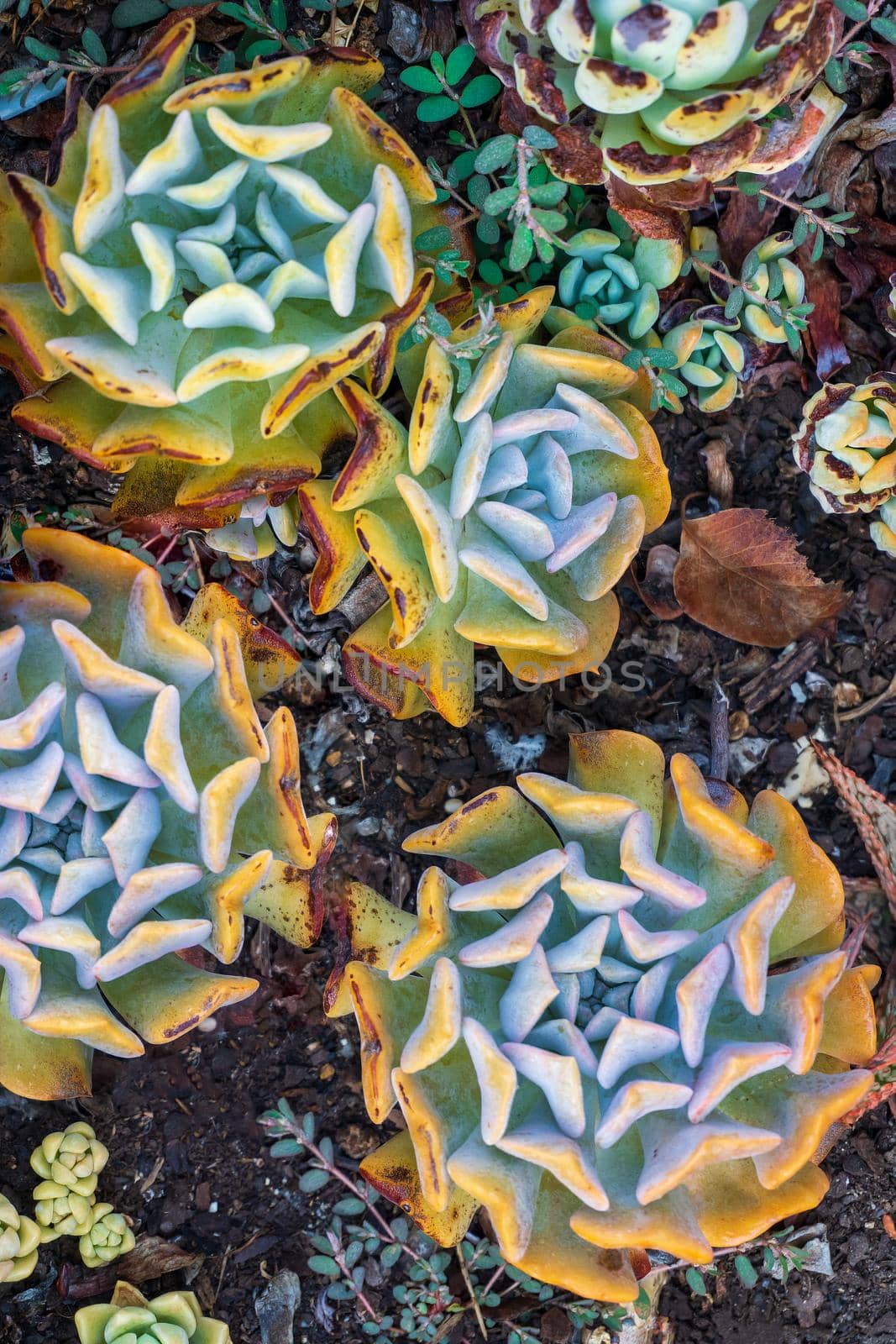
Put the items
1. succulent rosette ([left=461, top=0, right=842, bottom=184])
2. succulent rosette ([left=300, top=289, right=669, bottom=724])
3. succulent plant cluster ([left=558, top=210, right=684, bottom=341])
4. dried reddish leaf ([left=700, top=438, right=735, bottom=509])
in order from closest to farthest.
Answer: succulent rosette ([left=461, top=0, right=842, bottom=184]) → succulent rosette ([left=300, top=289, right=669, bottom=724]) → succulent plant cluster ([left=558, top=210, right=684, bottom=341]) → dried reddish leaf ([left=700, top=438, right=735, bottom=509])

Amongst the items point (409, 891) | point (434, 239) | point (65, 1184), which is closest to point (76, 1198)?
point (65, 1184)

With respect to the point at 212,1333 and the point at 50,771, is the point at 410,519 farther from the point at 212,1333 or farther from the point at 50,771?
the point at 212,1333

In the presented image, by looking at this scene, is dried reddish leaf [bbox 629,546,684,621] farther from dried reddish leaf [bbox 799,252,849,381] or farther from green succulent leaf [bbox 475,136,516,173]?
green succulent leaf [bbox 475,136,516,173]

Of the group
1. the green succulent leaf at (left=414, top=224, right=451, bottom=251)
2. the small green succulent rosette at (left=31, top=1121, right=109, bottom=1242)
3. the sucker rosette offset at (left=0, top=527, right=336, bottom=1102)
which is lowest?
the small green succulent rosette at (left=31, top=1121, right=109, bottom=1242)

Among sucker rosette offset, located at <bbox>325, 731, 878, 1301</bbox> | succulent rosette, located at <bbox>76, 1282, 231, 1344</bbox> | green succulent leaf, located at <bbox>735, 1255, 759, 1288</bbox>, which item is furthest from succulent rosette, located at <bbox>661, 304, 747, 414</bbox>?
succulent rosette, located at <bbox>76, 1282, 231, 1344</bbox>

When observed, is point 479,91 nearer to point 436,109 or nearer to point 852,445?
point 436,109

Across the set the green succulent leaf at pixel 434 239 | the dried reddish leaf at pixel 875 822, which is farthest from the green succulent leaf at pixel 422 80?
the dried reddish leaf at pixel 875 822
